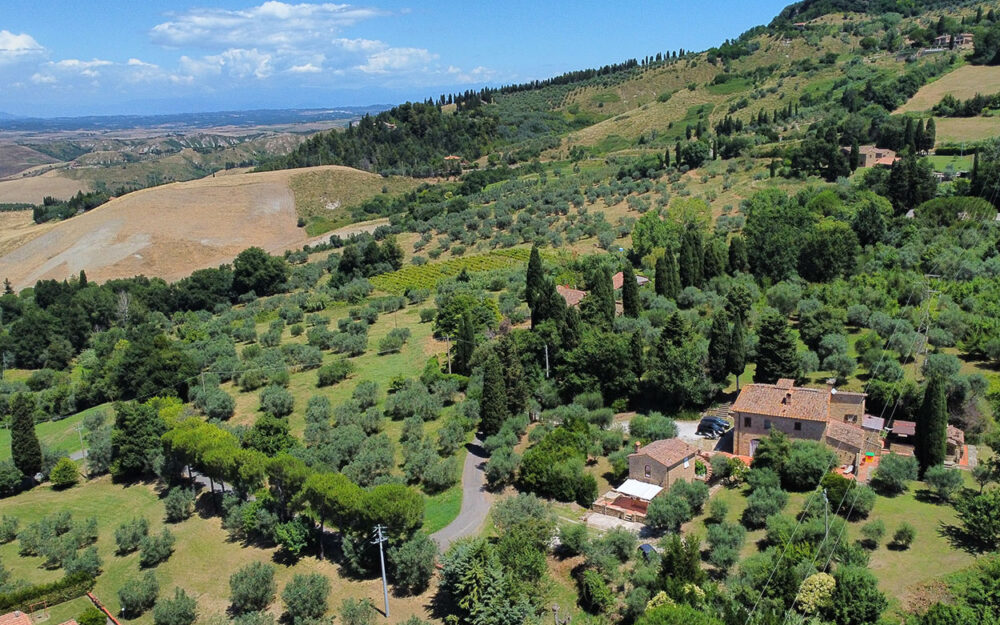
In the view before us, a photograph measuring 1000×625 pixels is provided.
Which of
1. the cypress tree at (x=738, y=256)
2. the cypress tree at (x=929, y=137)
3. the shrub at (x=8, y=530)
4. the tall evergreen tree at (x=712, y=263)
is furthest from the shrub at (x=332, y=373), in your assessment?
the cypress tree at (x=929, y=137)

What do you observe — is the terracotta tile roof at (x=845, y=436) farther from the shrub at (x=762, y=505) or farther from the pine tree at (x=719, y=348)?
the pine tree at (x=719, y=348)

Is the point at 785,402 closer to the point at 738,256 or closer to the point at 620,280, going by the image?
the point at 738,256

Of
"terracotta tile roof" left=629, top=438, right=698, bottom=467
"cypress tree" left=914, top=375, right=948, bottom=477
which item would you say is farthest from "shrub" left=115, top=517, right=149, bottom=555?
"cypress tree" left=914, top=375, right=948, bottom=477

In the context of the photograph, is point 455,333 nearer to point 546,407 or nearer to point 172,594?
point 546,407

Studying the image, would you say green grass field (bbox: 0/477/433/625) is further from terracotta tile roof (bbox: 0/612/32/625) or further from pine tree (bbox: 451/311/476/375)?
pine tree (bbox: 451/311/476/375)

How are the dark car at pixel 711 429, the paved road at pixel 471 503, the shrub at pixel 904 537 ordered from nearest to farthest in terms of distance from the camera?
the shrub at pixel 904 537, the paved road at pixel 471 503, the dark car at pixel 711 429

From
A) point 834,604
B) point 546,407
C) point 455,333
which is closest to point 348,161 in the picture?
point 455,333
